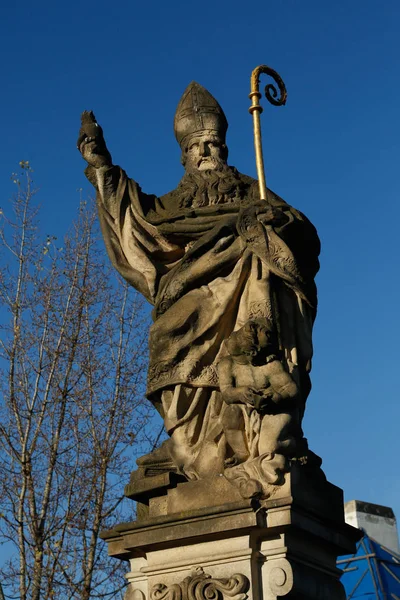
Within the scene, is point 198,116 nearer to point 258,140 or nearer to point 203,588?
point 258,140

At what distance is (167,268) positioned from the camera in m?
6.95

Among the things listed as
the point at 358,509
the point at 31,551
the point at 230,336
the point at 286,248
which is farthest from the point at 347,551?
the point at 358,509

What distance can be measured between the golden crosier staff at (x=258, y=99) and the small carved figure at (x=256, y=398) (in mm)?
1172

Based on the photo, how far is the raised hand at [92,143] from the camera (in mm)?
6965

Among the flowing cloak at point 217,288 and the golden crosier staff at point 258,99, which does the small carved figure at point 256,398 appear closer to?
the flowing cloak at point 217,288

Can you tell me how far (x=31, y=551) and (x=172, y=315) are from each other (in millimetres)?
7350

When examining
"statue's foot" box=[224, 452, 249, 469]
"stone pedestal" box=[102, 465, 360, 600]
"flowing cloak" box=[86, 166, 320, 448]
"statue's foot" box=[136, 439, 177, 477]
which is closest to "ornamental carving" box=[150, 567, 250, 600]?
"stone pedestal" box=[102, 465, 360, 600]

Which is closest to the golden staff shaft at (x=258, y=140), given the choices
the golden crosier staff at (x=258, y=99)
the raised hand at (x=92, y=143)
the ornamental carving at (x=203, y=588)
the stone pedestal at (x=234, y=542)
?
the golden crosier staff at (x=258, y=99)

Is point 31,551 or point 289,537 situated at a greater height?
point 31,551

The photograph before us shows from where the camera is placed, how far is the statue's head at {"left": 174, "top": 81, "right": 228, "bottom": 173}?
724 cm

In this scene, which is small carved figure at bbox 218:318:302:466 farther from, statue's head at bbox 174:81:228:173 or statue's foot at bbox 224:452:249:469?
statue's head at bbox 174:81:228:173

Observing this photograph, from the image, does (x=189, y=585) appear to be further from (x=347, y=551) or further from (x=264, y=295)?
(x=264, y=295)

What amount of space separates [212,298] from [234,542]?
1.60 metres

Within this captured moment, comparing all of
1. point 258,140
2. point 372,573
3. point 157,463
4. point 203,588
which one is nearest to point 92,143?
point 258,140
